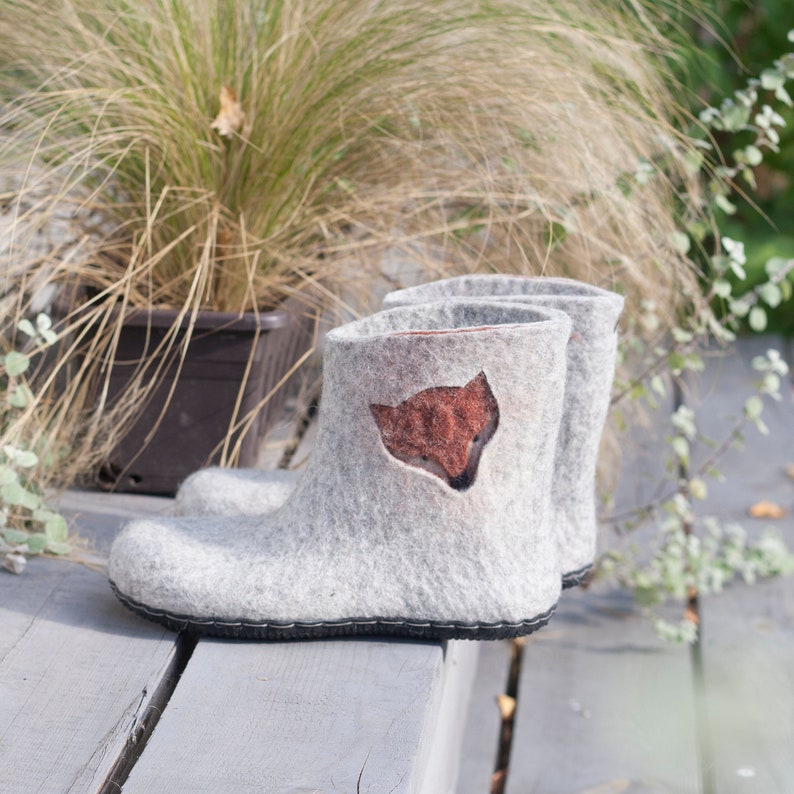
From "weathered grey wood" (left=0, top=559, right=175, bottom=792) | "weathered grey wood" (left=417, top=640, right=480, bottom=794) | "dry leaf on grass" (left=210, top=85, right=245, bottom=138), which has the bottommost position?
"weathered grey wood" (left=417, top=640, right=480, bottom=794)

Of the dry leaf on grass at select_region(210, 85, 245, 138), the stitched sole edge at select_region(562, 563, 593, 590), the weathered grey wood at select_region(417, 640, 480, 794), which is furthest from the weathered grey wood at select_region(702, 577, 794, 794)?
the dry leaf on grass at select_region(210, 85, 245, 138)

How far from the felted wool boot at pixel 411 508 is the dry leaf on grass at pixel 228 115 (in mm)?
440

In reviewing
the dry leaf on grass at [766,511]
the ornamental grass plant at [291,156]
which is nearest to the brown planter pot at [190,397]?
the ornamental grass plant at [291,156]

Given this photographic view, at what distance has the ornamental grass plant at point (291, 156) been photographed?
3.76 feet

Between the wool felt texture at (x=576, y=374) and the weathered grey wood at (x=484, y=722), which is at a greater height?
the wool felt texture at (x=576, y=374)

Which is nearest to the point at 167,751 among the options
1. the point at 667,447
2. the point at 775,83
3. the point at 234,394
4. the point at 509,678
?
the point at 234,394

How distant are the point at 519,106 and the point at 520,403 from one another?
0.53 metres

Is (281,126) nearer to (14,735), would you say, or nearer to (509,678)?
(14,735)

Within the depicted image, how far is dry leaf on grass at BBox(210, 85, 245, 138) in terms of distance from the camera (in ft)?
3.77

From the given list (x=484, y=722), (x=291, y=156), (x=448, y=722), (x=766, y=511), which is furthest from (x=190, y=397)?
(x=766, y=511)

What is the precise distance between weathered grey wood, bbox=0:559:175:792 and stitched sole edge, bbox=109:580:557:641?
0.03 m

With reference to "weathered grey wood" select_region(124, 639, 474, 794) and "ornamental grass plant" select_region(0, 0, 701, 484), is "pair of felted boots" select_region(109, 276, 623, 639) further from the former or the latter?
"ornamental grass plant" select_region(0, 0, 701, 484)

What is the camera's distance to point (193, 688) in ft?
2.46

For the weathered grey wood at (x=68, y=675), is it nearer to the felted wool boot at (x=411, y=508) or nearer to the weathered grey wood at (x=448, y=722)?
the felted wool boot at (x=411, y=508)
